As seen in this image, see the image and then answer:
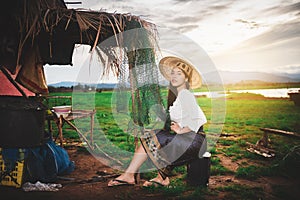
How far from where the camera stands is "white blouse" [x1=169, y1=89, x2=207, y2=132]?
328 centimetres

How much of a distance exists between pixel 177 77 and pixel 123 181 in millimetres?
1548

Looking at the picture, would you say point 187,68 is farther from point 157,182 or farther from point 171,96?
point 157,182

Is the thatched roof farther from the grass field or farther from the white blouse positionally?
the grass field

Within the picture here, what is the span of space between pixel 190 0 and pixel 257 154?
12.0 ft

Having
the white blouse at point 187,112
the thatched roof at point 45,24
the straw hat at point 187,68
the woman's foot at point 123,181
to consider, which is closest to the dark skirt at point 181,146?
the white blouse at point 187,112

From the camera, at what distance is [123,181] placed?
3488mm

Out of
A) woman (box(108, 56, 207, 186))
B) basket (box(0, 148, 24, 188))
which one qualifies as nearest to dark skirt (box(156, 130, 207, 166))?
woman (box(108, 56, 207, 186))

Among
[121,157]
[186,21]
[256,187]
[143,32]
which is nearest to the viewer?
[256,187]

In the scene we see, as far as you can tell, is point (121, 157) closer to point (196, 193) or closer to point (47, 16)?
point (196, 193)

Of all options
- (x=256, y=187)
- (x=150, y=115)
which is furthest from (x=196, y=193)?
(x=150, y=115)

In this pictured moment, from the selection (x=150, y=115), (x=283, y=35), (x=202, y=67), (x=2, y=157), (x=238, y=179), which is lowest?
(x=238, y=179)

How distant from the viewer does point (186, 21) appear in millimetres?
6559

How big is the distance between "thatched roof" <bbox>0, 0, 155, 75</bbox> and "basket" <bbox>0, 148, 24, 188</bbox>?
133cm

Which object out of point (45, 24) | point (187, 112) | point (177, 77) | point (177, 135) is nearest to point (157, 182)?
point (177, 135)
